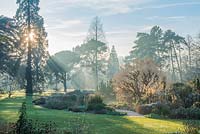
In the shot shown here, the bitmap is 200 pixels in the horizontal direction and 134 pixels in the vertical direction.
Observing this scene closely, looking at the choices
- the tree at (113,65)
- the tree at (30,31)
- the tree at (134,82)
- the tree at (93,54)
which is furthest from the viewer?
the tree at (113,65)

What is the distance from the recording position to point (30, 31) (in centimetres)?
3966

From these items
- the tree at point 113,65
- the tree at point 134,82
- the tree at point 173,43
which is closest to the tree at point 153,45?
the tree at point 173,43

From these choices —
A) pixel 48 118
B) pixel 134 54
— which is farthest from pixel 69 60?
pixel 48 118

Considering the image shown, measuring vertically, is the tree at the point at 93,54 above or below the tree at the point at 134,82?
above

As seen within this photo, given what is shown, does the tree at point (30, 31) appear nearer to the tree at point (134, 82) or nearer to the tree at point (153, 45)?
the tree at point (134, 82)

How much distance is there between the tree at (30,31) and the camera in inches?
1487

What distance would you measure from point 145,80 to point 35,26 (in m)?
16.6

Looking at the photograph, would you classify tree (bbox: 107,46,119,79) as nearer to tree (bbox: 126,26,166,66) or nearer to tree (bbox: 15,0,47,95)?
tree (bbox: 126,26,166,66)

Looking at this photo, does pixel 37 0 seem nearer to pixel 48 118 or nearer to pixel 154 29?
pixel 48 118

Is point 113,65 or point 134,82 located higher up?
point 113,65

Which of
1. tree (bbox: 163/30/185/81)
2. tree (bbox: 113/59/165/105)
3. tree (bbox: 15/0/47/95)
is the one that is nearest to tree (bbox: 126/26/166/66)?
tree (bbox: 163/30/185/81)

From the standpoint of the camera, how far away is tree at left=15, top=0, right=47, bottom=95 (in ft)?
124

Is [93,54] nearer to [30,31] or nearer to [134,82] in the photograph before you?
[30,31]

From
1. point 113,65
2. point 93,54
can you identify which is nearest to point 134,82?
point 93,54
